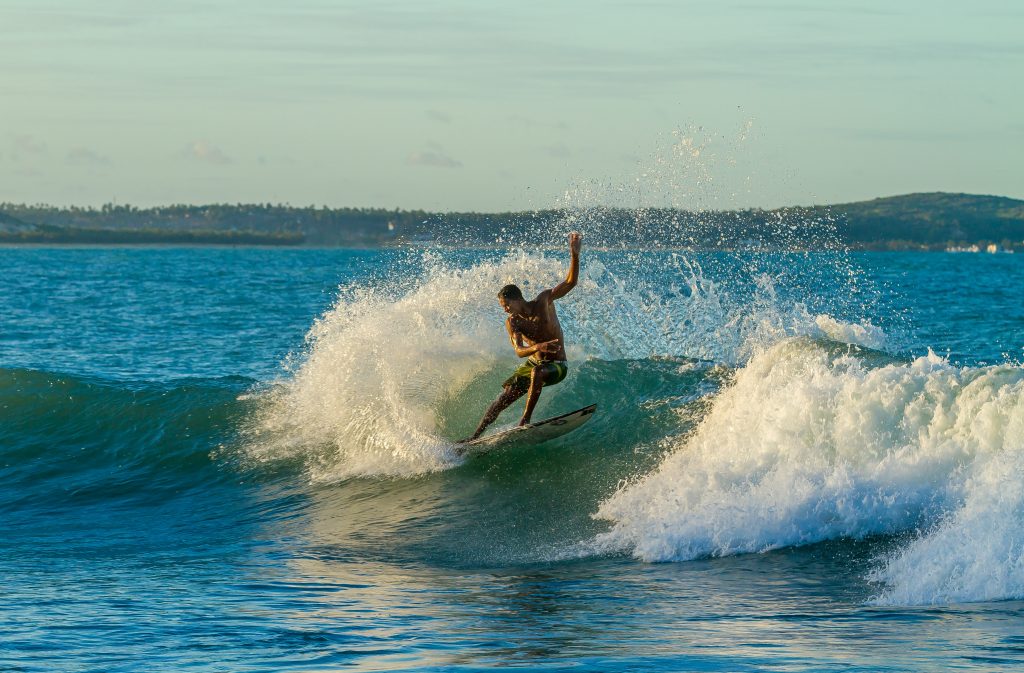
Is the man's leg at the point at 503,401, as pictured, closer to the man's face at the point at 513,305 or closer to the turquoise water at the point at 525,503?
the turquoise water at the point at 525,503

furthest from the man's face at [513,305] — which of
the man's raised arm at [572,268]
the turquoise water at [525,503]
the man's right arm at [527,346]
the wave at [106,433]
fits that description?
the wave at [106,433]

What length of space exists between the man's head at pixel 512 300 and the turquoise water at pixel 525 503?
182 cm

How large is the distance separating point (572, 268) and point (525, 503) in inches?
98.1

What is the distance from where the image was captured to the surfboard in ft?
43.6

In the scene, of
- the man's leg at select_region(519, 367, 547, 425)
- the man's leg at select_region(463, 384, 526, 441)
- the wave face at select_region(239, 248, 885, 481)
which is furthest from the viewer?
the wave face at select_region(239, 248, 885, 481)

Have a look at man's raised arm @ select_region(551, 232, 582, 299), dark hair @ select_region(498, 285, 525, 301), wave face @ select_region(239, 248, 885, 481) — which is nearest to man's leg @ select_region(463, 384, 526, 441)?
wave face @ select_region(239, 248, 885, 481)

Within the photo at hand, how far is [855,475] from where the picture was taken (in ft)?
36.1

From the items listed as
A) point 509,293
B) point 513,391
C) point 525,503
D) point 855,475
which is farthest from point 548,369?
point 855,475

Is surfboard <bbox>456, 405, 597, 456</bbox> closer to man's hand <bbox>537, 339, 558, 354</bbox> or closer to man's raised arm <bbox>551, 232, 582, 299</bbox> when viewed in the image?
man's hand <bbox>537, 339, 558, 354</bbox>

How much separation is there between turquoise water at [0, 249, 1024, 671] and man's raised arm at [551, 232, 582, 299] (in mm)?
2023

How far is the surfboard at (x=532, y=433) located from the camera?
13274mm

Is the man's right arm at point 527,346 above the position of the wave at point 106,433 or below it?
above

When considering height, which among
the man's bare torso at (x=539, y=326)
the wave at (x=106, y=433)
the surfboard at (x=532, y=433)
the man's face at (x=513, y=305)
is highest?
the man's face at (x=513, y=305)

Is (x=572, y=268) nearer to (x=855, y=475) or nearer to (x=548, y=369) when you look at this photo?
(x=548, y=369)
